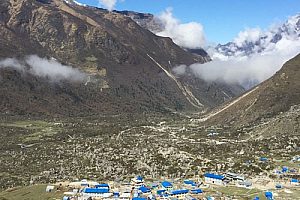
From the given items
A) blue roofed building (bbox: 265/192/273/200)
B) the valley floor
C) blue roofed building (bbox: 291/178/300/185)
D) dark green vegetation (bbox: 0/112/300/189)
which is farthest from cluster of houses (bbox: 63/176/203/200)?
blue roofed building (bbox: 291/178/300/185)

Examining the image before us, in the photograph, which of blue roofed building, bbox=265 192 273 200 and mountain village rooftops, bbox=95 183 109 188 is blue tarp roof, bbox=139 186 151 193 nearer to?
mountain village rooftops, bbox=95 183 109 188

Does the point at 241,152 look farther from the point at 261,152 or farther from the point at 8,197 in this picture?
the point at 8,197

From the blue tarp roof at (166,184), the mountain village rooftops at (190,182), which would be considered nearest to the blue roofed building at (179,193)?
the blue tarp roof at (166,184)

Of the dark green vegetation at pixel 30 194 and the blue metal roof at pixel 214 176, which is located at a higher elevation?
Result: the blue metal roof at pixel 214 176

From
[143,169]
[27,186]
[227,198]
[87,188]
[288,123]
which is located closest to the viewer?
[227,198]

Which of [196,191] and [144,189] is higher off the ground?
[144,189]

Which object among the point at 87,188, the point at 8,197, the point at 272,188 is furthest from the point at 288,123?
the point at 8,197

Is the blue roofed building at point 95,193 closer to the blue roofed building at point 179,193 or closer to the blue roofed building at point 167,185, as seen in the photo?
the blue roofed building at point 167,185

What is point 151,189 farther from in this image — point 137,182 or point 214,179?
point 214,179

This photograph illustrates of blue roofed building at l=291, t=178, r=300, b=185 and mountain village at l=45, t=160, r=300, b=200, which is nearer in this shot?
mountain village at l=45, t=160, r=300, b=200

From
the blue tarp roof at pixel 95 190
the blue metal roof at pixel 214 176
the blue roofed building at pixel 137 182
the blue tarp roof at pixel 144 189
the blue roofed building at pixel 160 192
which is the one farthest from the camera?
the blue metal roof at pixel 214 176

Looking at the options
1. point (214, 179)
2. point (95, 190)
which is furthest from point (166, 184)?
point (95, 190)
